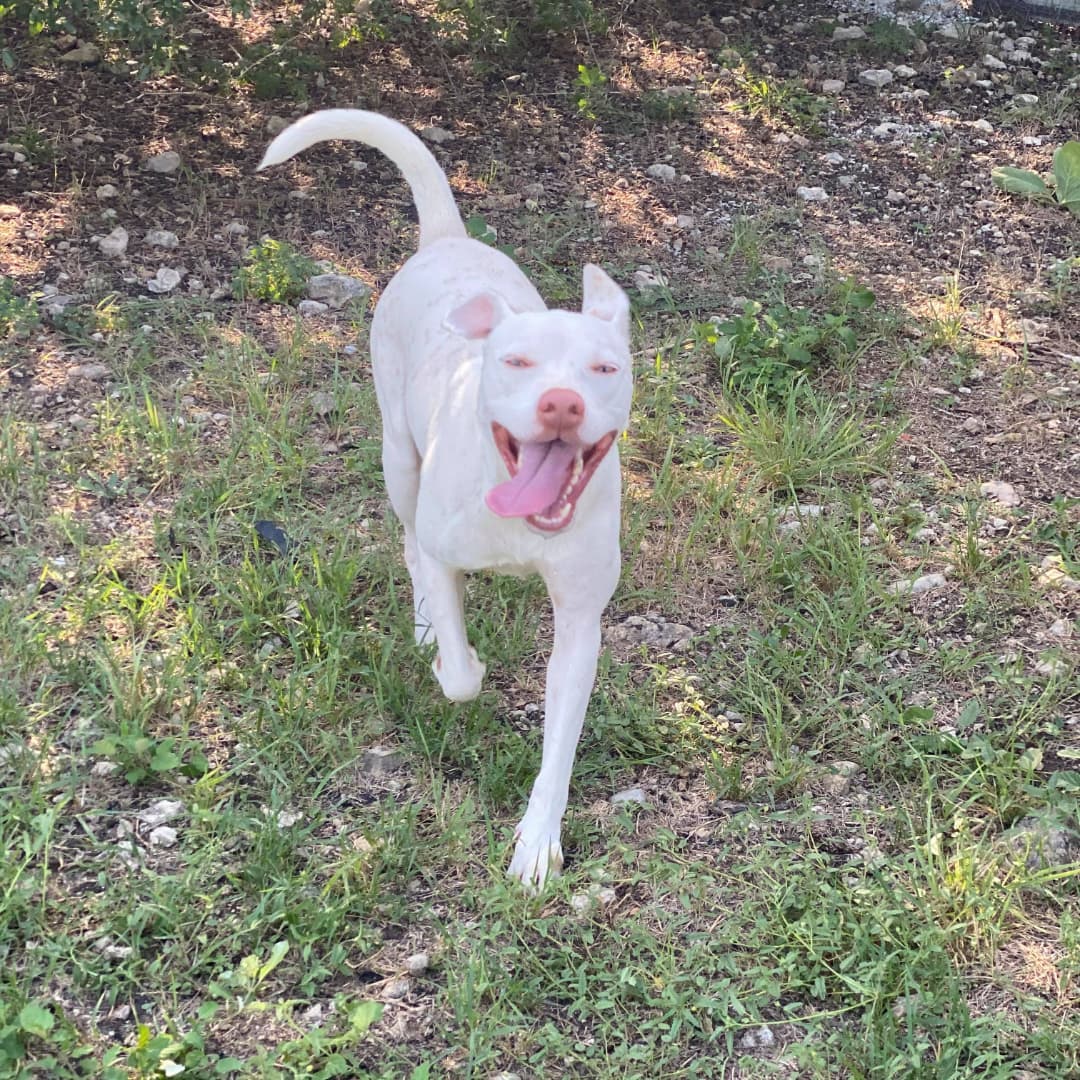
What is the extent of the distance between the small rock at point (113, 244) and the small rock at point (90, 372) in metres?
0.79

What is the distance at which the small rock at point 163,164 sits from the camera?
553 cm

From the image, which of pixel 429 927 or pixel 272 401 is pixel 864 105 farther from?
pixel 429 927

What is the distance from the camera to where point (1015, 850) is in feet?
9.09

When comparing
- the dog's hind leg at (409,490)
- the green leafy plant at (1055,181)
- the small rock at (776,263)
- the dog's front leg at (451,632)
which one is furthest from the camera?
the green leafy plant at (1055,181)

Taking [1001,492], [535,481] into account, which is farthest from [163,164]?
[535,481]

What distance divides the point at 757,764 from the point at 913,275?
2.84 metres

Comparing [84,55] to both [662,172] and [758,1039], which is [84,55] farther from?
[758,1039]

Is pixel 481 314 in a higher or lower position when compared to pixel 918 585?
higher

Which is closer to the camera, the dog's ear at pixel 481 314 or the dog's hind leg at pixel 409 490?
the dog's ear at pixel 481 314

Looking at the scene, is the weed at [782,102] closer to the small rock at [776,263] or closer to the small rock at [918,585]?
the small rock at [776,263]

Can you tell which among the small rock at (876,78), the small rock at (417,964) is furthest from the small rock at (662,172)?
the small rock at (417,964)

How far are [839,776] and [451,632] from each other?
0.98 metres

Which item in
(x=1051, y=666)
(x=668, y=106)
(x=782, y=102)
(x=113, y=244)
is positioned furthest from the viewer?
(x=782, y=102)

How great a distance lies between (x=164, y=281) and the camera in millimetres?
4879
